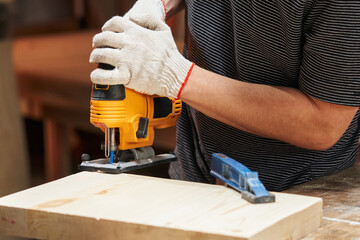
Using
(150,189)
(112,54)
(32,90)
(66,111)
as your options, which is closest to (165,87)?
(112,54)

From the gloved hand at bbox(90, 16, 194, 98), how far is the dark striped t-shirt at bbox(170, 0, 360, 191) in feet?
0.80

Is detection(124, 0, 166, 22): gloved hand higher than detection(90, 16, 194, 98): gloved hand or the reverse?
higher

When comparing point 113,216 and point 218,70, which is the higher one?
point 218,70

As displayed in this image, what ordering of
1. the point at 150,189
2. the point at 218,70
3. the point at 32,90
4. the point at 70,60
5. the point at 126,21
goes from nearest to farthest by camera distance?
the point at 150,189
the point at 126,21
the point at 218,70
the point at 32,90
the point at 70,60

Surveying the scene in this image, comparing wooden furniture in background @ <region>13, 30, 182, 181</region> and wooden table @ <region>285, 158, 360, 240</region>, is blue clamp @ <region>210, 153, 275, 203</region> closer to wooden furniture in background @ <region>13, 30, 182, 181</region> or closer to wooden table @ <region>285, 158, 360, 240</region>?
wooden table @ <region>285, 158, 360, 240</region>

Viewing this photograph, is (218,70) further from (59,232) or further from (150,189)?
(59,232)

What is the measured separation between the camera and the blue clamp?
131 cm

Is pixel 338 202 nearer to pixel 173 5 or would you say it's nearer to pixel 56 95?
pixel 173 5

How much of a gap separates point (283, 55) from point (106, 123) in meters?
0.53

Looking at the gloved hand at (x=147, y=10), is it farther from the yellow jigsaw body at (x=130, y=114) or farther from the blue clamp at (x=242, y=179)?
the blue clamp at (x=242, y=179)

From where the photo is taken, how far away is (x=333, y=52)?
1.41m

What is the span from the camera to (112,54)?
4.87 feet

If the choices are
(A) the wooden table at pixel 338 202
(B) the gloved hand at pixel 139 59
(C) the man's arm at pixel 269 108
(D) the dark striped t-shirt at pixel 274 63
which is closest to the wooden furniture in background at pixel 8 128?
(D) the dark striped t-shirt at pixel 274 63

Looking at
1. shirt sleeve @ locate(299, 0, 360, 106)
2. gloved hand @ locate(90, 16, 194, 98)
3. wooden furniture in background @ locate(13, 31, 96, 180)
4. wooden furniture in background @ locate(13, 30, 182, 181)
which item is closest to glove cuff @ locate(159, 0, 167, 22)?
gloved hand @ locate(90, 16, 194, 98)
